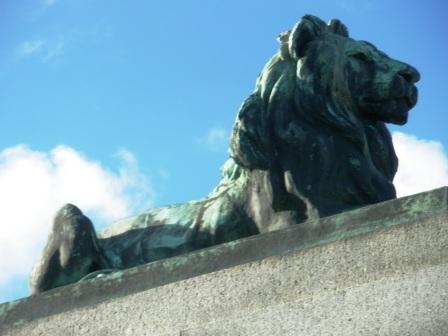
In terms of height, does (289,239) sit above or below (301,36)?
below

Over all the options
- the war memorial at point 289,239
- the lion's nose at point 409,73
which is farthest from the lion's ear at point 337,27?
the lion's nose at point 409,73

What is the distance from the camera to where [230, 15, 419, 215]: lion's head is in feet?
25.8

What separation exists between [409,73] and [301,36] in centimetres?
64

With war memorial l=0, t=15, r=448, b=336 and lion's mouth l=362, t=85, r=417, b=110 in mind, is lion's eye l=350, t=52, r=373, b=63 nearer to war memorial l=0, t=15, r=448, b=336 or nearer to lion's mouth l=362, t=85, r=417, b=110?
war memorial l=0, t=15, r=448, b=336

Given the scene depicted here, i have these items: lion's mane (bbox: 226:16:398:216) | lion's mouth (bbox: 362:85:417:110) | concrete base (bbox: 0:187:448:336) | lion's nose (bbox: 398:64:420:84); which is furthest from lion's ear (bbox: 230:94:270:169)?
concrete base (bbox: 0:187:448:336)

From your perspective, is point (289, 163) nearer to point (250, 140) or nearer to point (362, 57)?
point (250, 140)

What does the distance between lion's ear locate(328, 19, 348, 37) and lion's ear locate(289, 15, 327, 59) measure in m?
0.26

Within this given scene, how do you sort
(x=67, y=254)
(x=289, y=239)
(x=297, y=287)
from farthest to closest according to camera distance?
(x=67, y=254)
(x=289, y=239)
(x=297, y=287)

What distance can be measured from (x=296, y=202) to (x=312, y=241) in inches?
43.5

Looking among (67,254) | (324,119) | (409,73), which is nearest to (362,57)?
(409,73)

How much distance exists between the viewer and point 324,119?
8047mm

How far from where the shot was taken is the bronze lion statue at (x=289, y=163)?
787 centimetres

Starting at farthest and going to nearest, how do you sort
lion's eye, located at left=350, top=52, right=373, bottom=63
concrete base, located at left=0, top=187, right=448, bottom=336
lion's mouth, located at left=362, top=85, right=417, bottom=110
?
1. lion's eye, located at left=350, top=52, right=373, bottom=63
2. lion's mouth, located at left=362, top=85, right=417, bottom=110
3. concrete base, located at left=0, top=187, right=448, bottom=336

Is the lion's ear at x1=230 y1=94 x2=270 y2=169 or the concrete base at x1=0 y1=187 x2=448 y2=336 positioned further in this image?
the lion's ear at x1=230 y1=94 x2=270 y2=169
